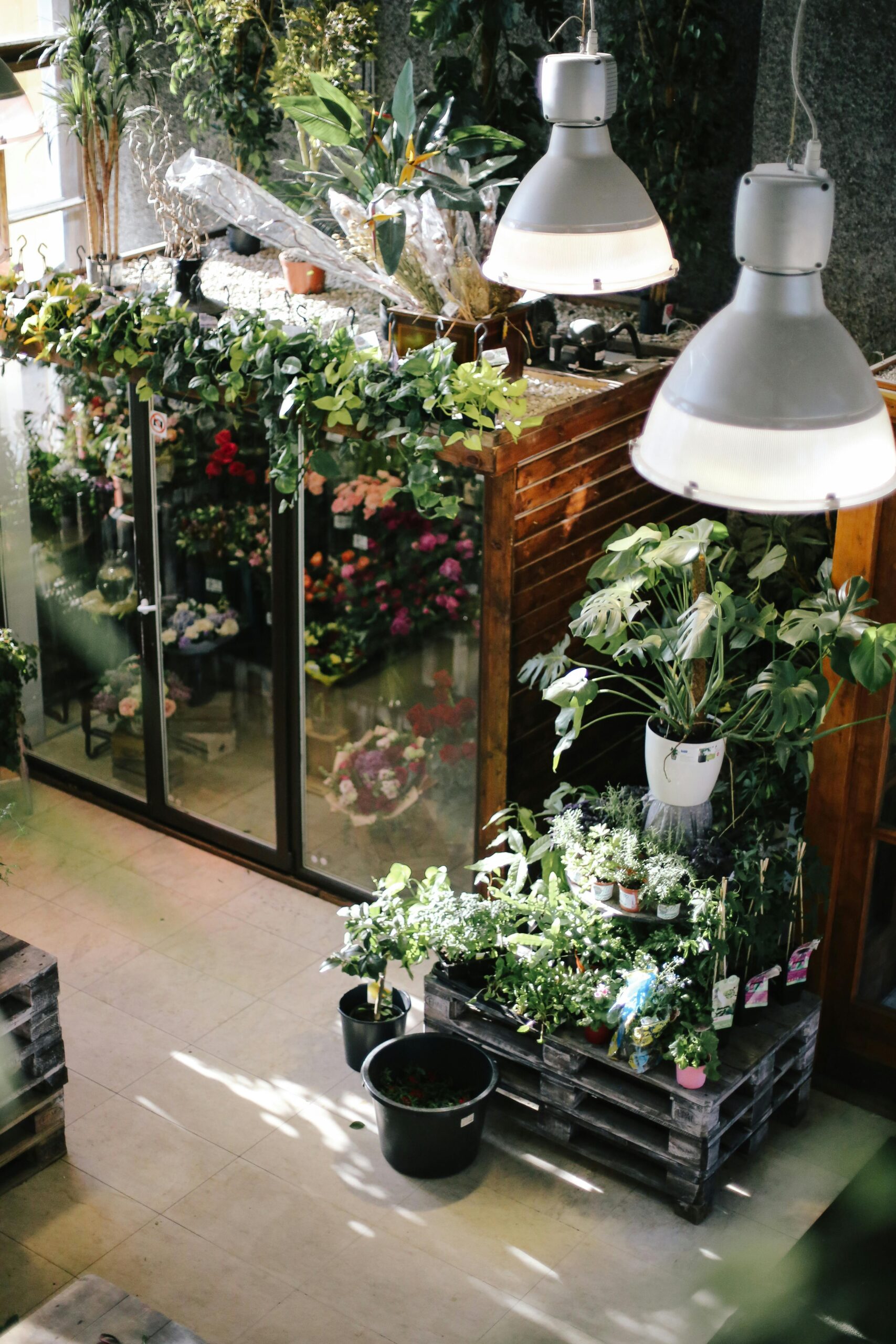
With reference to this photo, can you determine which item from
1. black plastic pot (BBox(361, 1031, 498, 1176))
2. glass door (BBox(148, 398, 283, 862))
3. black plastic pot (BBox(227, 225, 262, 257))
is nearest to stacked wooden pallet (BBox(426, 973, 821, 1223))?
black plastic pot (BBox(361, 1031, 498, 1176))

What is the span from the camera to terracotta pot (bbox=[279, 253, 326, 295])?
230 inches

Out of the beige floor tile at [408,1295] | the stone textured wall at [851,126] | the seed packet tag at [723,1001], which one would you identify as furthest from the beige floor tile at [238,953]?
the stone textured wall at [851,126]

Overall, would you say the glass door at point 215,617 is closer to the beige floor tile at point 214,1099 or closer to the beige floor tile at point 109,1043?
the beige floor tile at point 109,1043

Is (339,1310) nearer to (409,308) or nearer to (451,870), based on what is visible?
(451,870)

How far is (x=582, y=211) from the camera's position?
2.88 meters

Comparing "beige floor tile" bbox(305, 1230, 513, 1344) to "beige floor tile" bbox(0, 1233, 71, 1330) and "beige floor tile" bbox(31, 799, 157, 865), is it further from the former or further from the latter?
"beige floor tile" bbox(31, 799, 157, 865)

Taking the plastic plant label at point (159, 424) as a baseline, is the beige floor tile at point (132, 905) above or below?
below

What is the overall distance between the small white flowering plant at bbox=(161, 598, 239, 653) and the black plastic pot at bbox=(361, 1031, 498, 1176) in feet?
6.52

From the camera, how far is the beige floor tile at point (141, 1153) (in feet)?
15.4

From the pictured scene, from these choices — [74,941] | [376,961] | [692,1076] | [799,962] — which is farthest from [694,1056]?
[74,941]

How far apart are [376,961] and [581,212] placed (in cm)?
276

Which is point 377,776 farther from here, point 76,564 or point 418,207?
point 418,207

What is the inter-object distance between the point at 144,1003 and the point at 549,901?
1675 millimetres

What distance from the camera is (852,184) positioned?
5.01 m
